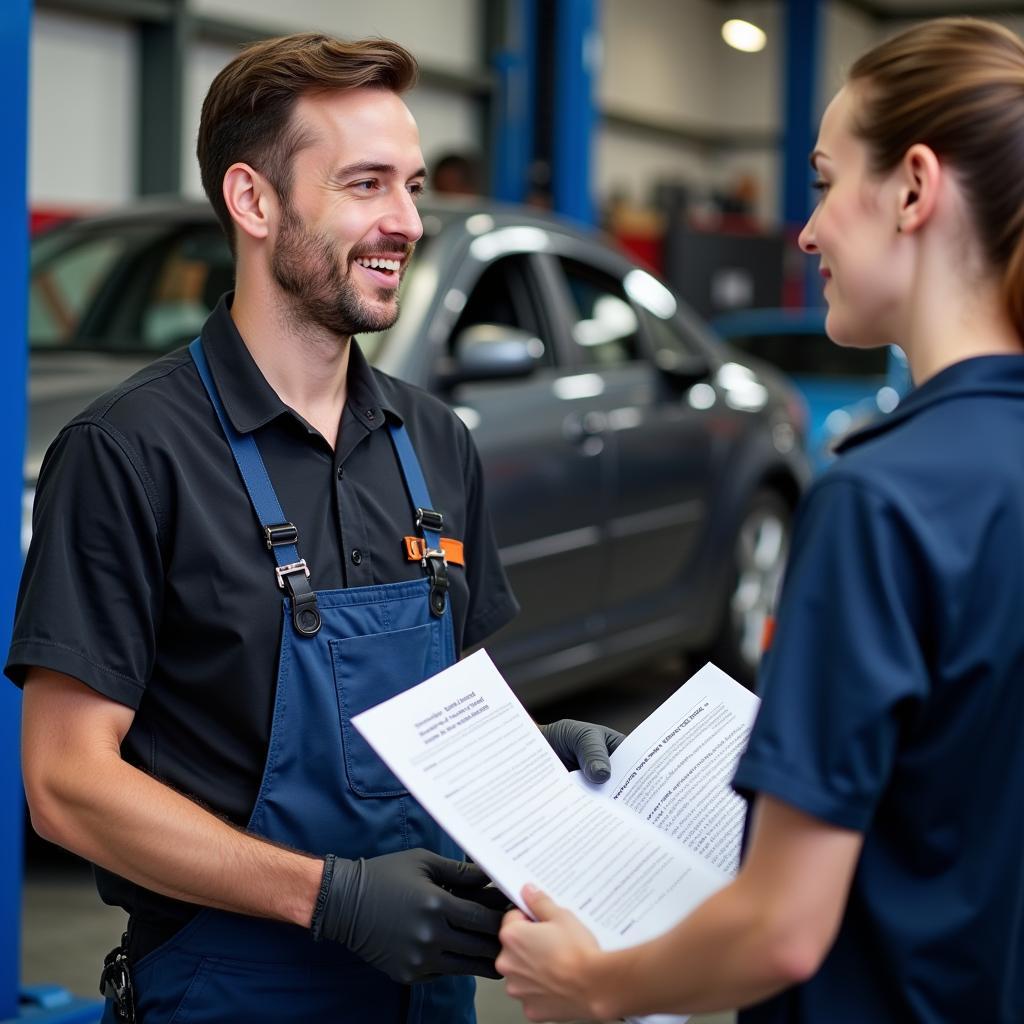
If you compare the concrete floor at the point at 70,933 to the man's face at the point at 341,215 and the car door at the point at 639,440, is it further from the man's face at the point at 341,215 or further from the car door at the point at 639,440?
the man's face at the point at 341,215

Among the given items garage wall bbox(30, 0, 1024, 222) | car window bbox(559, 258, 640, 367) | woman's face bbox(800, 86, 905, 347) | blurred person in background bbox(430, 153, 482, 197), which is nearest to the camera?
woman's face bbox(800, 86, 905, 347)

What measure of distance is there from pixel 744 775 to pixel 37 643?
79cm

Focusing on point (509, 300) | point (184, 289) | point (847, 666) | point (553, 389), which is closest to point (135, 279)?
point (184, 289)

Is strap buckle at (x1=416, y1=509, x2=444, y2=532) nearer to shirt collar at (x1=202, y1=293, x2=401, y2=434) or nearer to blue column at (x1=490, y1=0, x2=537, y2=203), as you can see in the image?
shirt collar at (x1=202, y1=293, x2=401, y2=434)

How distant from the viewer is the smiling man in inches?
62.6

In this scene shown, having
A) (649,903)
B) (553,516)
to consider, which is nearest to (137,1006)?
(649,903)

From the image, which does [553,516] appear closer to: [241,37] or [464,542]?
[464,542]

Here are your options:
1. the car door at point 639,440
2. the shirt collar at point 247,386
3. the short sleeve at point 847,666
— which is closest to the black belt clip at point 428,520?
the shirt collar at point 247,386

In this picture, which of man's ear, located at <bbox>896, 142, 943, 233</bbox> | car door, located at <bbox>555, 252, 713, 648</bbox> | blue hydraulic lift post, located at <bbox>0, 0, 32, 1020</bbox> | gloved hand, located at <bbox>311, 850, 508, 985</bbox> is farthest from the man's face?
car door, located at <bbox>555, 252, 713, 648</bbox>

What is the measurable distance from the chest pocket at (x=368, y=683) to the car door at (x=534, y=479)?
2.24 meters

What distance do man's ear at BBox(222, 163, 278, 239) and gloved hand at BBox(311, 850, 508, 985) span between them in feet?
2.52

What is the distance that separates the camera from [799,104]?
56.3 ft

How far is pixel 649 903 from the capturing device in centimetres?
137

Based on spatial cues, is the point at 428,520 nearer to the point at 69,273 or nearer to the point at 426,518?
the point at 426,518
